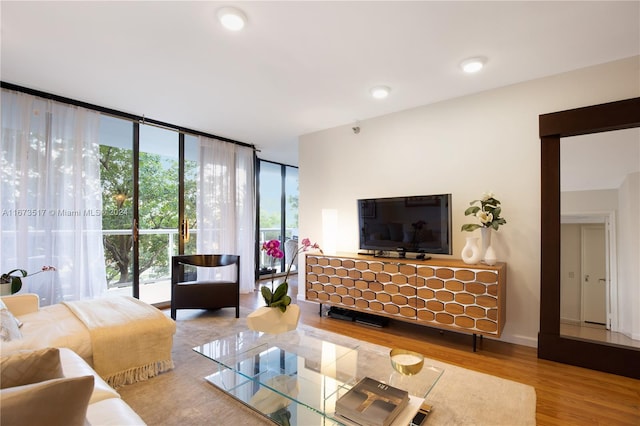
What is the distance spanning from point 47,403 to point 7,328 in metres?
1.47

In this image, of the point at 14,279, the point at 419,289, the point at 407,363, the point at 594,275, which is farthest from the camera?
the point at 419,289

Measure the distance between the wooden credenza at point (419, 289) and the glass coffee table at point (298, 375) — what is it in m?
1.06

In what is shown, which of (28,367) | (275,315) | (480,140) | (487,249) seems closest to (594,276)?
(487,249)

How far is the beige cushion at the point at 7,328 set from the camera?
1732 millimetres

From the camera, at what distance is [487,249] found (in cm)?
279

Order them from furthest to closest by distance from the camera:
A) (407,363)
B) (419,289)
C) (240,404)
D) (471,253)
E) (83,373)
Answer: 1. (419,289)
2. (471,253)
3. (240,404)
4. (407,363)
5. (83,373)

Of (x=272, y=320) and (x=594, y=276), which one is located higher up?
(x=594, y=276)

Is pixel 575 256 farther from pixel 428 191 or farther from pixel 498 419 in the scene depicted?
pixel 498 419

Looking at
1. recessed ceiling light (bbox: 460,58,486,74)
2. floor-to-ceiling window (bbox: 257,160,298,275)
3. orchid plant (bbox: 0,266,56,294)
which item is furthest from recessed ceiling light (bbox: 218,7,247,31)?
floor-to-ceiling window (bbox: 257,160,298,275)

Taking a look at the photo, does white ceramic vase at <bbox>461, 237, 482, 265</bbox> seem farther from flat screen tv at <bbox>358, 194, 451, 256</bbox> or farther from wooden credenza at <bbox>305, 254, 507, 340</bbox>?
flat screen tv at <bbox>358, 194, 451, 256</bbox>

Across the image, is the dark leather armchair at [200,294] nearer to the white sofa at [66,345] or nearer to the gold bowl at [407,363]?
the white sofa at [66,345]

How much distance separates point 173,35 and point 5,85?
2.15 metres

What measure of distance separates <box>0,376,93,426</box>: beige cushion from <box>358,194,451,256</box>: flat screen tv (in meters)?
2.91

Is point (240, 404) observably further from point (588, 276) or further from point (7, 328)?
point (588, 276)
